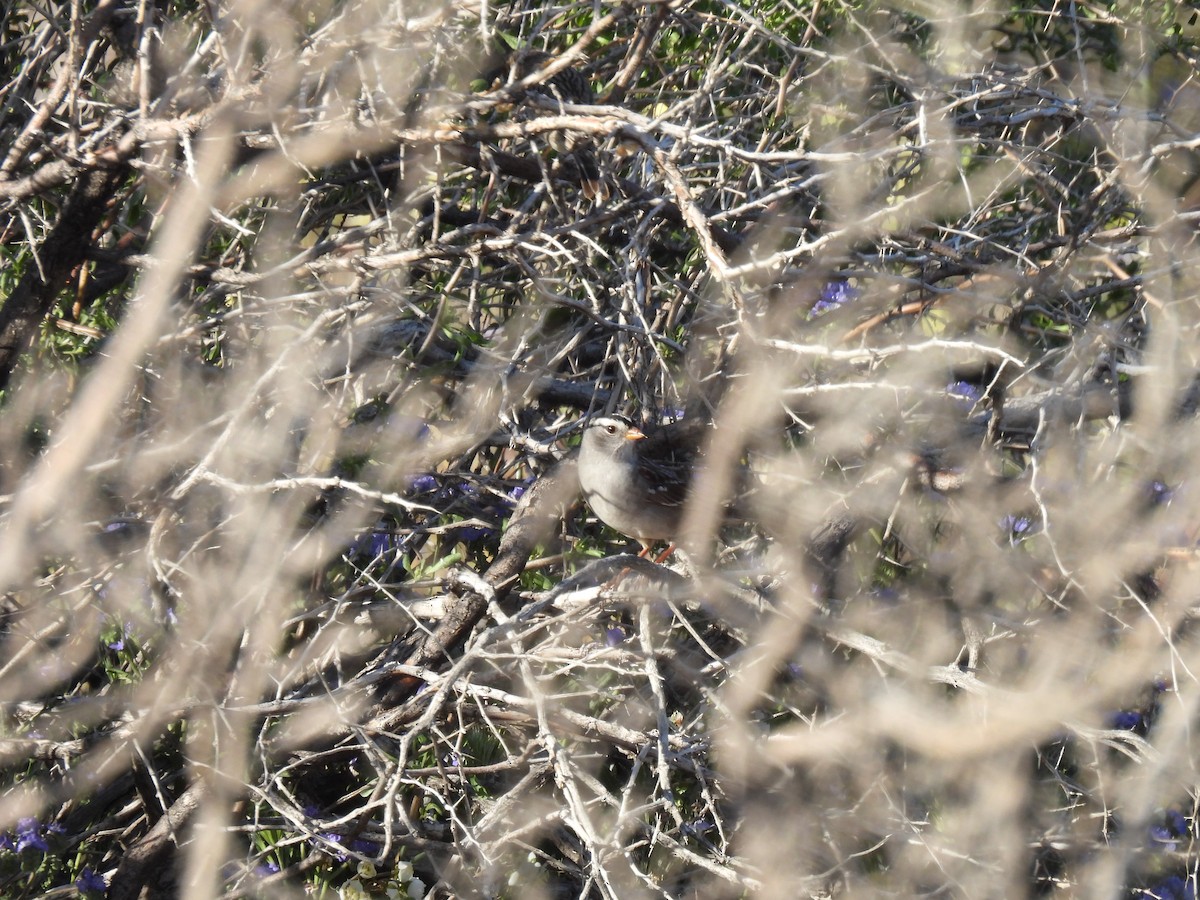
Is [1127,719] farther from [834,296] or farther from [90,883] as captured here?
[90,883]

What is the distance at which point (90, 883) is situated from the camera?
4.04 m

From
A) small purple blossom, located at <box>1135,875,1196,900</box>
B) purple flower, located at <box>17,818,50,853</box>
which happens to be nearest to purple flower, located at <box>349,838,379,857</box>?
purple flower, located at <box>17,818,50,853</box>

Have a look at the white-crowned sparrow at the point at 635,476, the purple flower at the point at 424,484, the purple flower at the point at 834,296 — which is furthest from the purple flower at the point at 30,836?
the purple flower at the point at 834,296

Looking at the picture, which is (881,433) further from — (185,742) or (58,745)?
(58,745)

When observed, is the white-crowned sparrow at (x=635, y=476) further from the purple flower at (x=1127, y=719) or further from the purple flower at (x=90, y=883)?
the purple flower at (x=90, y=883)

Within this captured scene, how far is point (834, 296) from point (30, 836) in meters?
3.41

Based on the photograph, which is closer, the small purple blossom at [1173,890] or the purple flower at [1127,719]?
the small purple blossom at [1173,890]

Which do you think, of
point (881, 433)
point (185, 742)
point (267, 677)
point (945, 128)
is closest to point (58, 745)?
point (185, 742)

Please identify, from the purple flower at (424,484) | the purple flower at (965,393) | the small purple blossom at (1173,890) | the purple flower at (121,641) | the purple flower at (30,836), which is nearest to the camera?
the purple flower at (30,836)

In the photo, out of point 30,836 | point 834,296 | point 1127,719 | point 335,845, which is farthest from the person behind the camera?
point 834,296

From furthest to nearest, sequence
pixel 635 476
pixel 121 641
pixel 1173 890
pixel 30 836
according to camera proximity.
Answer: pixel 1173 890, pixel 635 476, pixel 121 641, pixel 30 836

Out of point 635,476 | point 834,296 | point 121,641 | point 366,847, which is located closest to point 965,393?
point 834,296

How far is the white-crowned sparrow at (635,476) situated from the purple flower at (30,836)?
2.10 meters

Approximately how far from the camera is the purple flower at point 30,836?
13.1 feet
